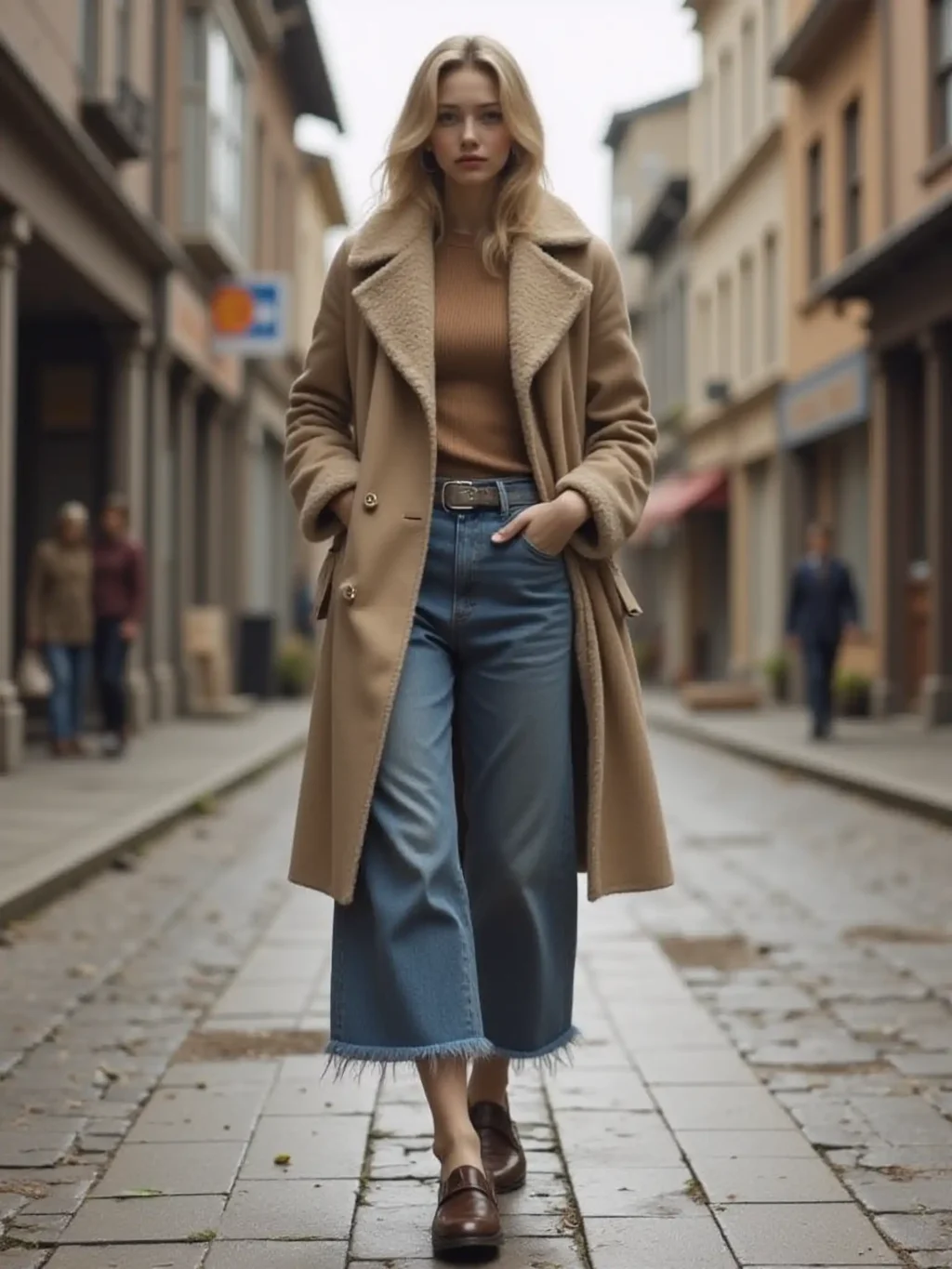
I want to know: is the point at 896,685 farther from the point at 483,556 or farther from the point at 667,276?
the point at 667,276

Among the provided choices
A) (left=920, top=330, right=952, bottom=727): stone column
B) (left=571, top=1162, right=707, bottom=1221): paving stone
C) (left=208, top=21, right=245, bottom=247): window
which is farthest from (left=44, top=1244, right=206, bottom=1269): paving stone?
(left=208, top=21, right=245, bottom=247): window

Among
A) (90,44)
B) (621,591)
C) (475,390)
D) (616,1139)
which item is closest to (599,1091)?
(616,1139)

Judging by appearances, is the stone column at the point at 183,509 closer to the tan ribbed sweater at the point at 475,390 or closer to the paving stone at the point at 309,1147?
the paving stone at the point at 309,1147

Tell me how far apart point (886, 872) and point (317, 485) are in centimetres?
599

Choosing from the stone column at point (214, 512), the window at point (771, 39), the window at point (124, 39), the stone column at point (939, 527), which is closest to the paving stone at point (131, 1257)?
the window at point (124, 39)

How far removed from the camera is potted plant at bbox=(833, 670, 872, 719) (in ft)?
66.2

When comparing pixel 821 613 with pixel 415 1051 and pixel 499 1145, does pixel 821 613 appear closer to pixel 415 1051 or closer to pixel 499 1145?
pixel 499 1145

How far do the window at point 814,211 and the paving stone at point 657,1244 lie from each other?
2182cm

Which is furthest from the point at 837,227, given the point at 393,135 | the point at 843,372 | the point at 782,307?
the point at 393,135

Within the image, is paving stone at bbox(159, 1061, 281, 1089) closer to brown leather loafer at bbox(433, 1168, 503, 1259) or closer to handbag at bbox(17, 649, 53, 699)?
brown leather loafer at bbox(433, 1168, 503, 1259)

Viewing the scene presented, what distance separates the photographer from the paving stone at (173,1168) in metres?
3.78

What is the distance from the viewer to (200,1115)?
14.4 feet

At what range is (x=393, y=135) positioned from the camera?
370cm

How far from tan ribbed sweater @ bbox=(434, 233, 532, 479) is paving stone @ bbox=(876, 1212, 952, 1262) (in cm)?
146
